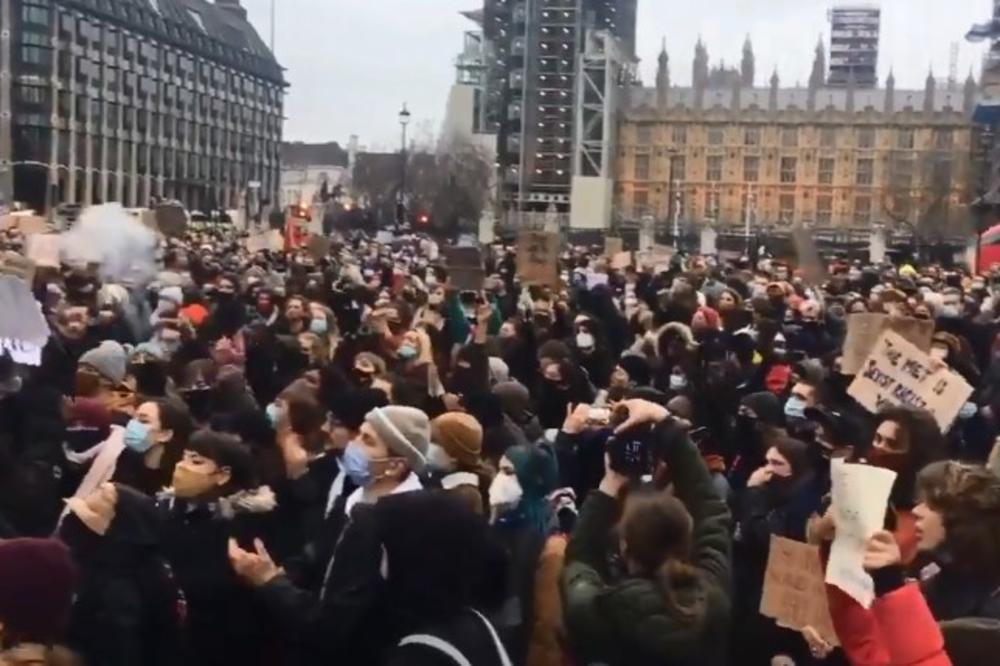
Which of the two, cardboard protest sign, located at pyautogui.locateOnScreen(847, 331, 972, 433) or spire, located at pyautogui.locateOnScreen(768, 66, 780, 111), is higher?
spire, located at pyautogui.locateOnScreen(768, 66, 780, 111)

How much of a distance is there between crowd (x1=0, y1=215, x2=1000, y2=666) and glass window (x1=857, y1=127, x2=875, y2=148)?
92.9 m

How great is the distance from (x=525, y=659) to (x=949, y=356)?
491 cm

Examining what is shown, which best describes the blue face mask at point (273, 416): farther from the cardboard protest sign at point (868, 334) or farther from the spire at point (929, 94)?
the spire at point (929, 94)

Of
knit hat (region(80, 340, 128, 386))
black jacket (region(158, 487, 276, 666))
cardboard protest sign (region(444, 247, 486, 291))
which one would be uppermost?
cardboard protest sign (region(444, 247, 486, 291))

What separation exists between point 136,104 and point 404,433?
8921 cm

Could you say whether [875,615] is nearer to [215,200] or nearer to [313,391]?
[313,391]

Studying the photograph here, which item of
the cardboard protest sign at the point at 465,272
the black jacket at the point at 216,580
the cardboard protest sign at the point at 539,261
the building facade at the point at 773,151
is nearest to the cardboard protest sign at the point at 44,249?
the cardboard protest sign at the point at 465,272

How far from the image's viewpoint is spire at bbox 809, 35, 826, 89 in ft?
338

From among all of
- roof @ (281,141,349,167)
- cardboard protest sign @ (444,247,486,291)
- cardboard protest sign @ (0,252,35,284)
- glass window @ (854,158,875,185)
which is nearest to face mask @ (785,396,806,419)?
cardboard protest sign @ (0,252,35,284)

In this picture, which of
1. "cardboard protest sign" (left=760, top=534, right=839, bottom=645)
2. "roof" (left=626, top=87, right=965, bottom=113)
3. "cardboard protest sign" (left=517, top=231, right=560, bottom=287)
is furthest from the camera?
"roof" (left=626, top=87, right=965, bottom=113)

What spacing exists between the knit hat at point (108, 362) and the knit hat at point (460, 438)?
1885mm

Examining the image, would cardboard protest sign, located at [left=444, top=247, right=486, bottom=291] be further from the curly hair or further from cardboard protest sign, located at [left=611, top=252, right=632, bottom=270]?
the curly hair

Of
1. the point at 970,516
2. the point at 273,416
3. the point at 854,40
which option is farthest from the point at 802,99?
the point at 970,516

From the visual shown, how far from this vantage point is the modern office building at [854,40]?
11765 cm
